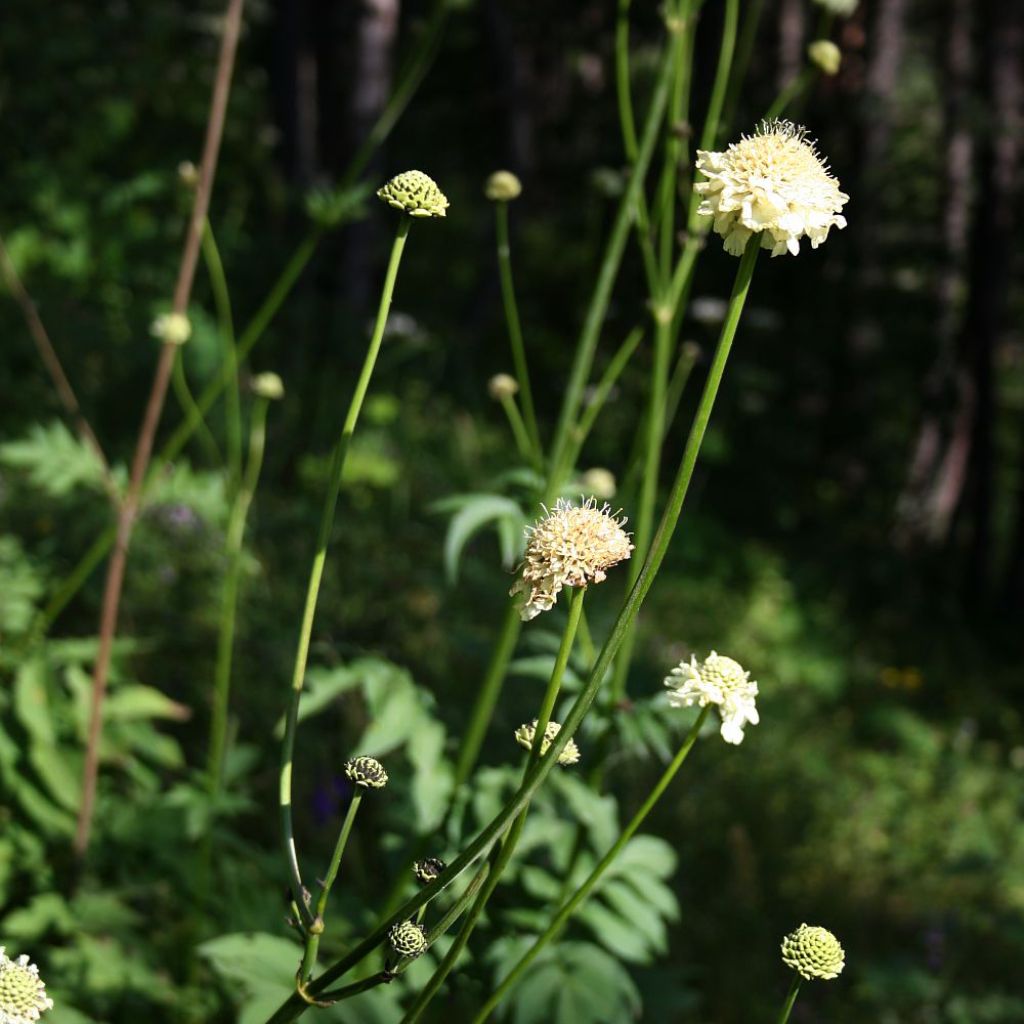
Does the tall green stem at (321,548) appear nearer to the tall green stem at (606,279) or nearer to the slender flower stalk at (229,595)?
the tall green stem at (606,279)

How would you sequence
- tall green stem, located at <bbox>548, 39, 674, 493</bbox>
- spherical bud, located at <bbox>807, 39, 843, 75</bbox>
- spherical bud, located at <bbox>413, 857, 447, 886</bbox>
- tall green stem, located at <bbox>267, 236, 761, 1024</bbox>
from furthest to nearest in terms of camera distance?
1. spherical bud, located at <bbox>807, 39, 843, 75</bbox>
2. tall green stem, located at <bbox>548, 39, 674, 493</bbox>
3. spherical bud, located at <bbox>413, 857, 447, 886</bbox>
4. tall green stem, located at <bbox>267, 236, 761, 1024</bbox>

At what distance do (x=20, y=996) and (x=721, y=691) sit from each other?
67 cm

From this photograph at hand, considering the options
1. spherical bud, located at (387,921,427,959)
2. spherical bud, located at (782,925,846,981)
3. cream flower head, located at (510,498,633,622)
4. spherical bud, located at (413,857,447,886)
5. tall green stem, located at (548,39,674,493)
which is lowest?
spherical bud, located at (387,921,427,959)

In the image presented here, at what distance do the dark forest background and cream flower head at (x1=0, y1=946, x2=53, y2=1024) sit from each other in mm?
1020

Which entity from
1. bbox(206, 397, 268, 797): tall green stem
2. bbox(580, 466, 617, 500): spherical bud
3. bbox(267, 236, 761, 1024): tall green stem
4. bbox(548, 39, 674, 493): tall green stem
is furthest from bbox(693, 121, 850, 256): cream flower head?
bbox(206, 397, 268, 797): tall green stem

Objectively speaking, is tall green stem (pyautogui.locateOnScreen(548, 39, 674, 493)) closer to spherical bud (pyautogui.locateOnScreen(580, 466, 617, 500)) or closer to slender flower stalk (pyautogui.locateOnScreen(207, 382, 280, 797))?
spherical bud (pyautogui.locateOnScreen(580, 466, 617, 500))

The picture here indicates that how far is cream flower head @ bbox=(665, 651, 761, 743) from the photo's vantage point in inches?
44.2

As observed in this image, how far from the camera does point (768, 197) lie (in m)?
0.96

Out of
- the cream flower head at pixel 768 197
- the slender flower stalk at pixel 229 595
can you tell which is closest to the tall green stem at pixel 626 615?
the cream flower head at pixel 768 197

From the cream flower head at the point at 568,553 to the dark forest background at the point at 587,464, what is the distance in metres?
1.10

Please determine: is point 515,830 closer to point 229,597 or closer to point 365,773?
point 365,773

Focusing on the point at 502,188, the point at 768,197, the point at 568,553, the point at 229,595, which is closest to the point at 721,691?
→ the point at 568,553

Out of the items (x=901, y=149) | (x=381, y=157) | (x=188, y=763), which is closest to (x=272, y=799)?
(x=188, y=763)

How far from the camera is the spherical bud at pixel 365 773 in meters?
1.07
